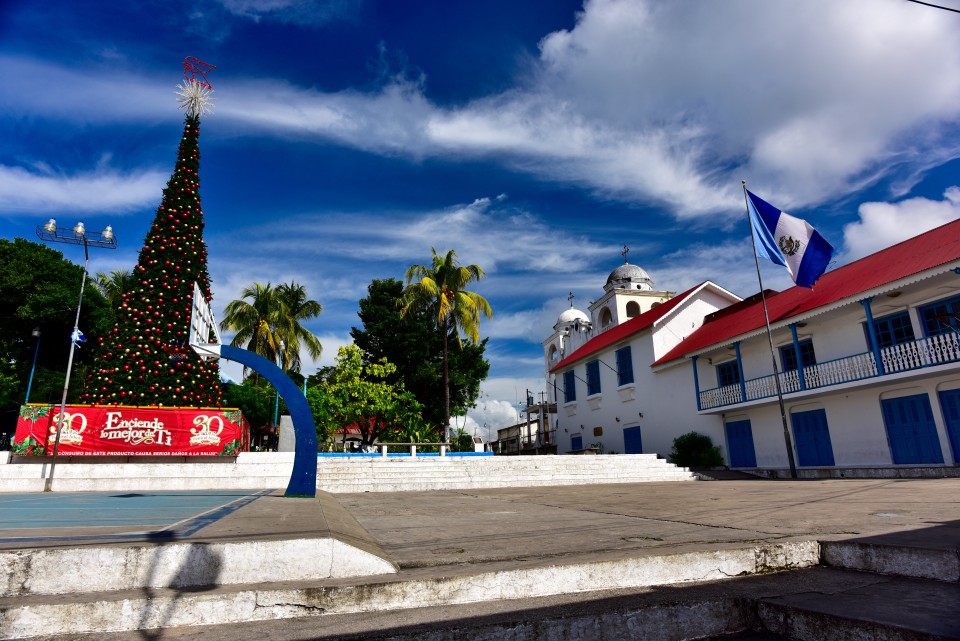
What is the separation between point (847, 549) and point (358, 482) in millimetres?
12011

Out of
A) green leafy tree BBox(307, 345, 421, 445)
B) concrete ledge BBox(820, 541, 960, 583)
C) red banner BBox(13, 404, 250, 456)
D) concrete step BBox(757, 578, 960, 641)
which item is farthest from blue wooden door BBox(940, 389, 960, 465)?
green leafy tree BBox(307, 345, 421, 445)

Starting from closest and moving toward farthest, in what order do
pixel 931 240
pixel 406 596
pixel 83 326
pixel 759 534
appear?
pixel 406 596
pixel 759 534
pixel 931 240
pixel 83 326

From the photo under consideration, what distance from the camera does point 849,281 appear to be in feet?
55.3

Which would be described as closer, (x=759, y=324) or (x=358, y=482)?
(x=358, y=482)

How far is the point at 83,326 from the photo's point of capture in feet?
100

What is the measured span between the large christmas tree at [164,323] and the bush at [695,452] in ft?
57.5

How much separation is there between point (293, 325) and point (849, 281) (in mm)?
27806

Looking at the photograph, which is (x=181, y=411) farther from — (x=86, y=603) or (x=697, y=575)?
(x=697, y=575)

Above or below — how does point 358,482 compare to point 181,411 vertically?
below

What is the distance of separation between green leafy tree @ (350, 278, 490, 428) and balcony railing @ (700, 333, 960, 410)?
642 inches

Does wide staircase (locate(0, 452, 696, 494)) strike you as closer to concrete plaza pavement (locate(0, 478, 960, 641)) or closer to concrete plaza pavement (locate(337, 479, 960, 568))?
concrete plaza pavement (locate(337, 479, 960, 568))

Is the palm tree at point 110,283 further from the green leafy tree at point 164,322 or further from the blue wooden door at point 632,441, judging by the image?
the blue wooden door at point 632,441

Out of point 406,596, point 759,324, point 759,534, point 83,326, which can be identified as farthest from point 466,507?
point 83,326

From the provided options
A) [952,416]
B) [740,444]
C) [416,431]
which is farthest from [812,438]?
[416,431]
